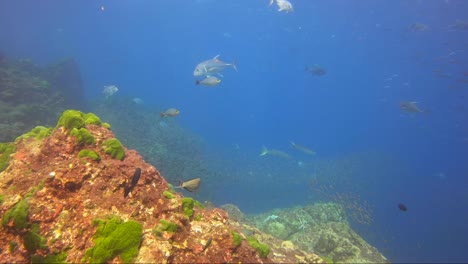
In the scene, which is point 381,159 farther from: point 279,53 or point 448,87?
point 279,53

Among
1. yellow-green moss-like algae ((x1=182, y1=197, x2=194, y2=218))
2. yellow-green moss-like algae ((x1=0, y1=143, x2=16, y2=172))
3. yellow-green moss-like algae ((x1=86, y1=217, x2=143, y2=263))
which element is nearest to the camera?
yellow-green moss-like algae ((x1=86, y1=217, x2=143, y2=263))

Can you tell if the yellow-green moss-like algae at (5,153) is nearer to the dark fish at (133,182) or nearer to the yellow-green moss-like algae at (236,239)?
the dark fish at (133,182)

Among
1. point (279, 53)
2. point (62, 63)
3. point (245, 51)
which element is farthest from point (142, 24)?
point (62, 63)

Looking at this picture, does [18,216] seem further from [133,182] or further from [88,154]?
[133,182]

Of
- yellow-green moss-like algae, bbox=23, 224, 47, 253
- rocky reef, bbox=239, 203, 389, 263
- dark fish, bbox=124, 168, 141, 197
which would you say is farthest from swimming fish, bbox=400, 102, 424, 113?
yellow-green moss-like algae, bbox=23, 224, 47, 253

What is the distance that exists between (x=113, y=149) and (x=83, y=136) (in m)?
0.55

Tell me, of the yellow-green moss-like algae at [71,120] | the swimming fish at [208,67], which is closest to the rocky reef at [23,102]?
the swimming fish at [208,67]

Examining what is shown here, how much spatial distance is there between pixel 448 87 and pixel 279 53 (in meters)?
44.9

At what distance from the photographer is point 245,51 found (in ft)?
325

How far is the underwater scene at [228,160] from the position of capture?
3.71m

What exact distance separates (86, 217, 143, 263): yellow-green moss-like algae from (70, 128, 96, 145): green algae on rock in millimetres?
1713

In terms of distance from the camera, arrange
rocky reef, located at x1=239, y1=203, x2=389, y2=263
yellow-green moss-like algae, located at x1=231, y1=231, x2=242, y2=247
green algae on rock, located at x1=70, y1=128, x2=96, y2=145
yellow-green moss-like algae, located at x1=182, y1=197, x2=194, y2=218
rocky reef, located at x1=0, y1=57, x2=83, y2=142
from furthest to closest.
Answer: rocky reef, located at x1=0, y1=57, x2=83, y2=142 < rocky reef, located at x1=239, y1=203, x2=389, y2=263 < green algae on rock, located at x1=70, y1=128, x2=96, y2=145 < yellow-green moss-like algae, located at x1=182, y1=197, x2=194, y2=218 < yellow-green moss-like algae, located at x1=231, y1=231, x2=242, y2=247

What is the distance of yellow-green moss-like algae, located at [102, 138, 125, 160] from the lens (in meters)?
4.67

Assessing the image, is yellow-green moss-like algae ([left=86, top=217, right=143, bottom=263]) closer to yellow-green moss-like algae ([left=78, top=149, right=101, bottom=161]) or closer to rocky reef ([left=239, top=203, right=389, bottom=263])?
yellow-green moss-like algae ([left=78, top=149, right=101, bottom=161])
